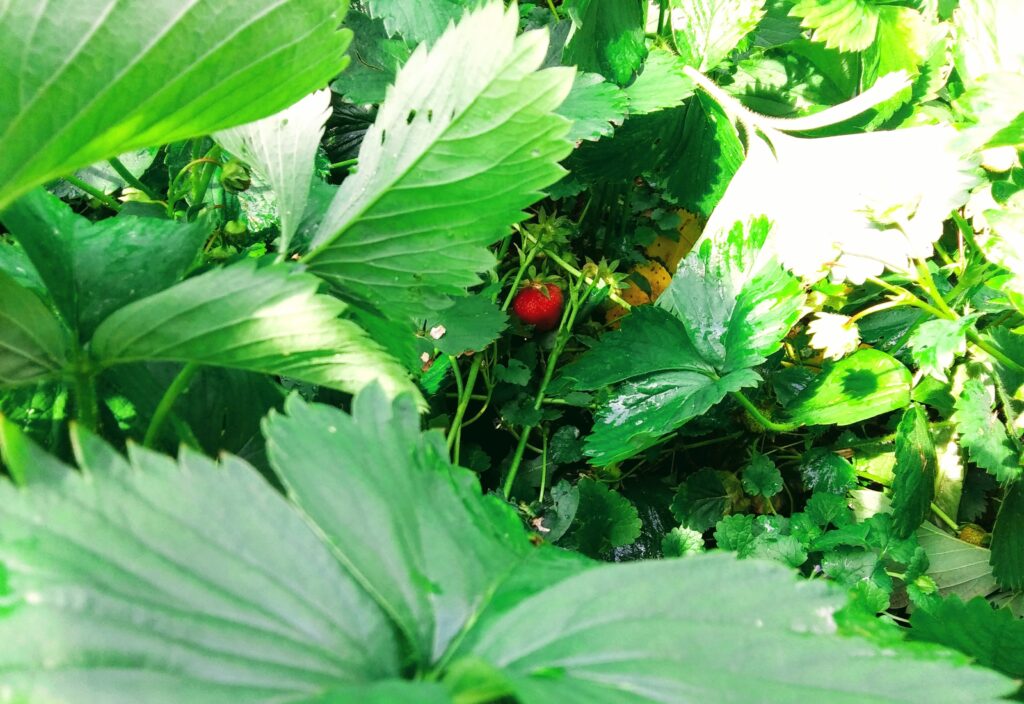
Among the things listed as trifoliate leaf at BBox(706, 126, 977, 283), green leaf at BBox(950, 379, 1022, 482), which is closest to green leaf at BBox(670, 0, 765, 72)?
trifoliate leaf at BBox(706, 126, 977, 283)

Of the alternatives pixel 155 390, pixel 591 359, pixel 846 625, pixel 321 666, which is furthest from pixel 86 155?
pixel 591 359

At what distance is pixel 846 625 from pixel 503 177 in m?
0.28

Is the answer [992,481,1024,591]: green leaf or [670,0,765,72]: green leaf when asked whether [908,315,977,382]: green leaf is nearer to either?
[992,481,1024,591]: green leaf

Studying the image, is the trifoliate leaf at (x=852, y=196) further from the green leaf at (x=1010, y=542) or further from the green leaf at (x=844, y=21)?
the green leaf at (x=1010, y=542)

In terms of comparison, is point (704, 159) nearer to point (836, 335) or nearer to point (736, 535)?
point (836, 335)

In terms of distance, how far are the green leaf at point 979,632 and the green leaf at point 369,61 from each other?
30.4 inches

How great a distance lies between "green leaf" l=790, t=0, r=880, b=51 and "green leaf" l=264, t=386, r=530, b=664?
855mm

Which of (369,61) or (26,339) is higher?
(369,61)

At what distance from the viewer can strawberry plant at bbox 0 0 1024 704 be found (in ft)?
0.83

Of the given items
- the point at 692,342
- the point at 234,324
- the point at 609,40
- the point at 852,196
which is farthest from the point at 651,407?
the point at 234,324

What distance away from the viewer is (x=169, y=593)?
0.24m

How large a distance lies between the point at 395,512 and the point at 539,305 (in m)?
0.68

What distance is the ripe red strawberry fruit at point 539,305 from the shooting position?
97 cm

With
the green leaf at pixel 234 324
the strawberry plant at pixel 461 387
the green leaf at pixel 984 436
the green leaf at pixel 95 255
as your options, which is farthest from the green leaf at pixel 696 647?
the green leaf at pixel 984 436
